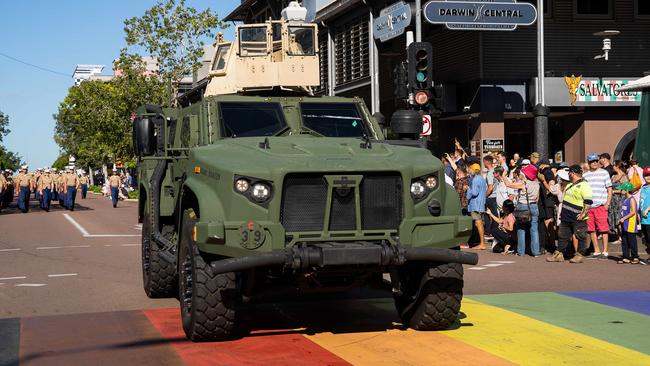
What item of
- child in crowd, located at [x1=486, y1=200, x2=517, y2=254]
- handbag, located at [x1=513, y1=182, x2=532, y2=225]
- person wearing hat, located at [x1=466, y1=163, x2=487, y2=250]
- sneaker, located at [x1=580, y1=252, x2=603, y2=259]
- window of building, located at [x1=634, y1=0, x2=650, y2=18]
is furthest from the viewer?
window of building, located at [x1=634, y1=0, x2=650, y2=18]

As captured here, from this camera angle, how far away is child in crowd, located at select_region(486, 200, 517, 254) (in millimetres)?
17469

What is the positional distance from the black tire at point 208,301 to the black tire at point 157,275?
308 centimetres

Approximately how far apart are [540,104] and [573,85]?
10.9ft

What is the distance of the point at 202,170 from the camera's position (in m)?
8.55

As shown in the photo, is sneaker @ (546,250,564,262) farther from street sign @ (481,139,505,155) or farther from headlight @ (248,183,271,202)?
street sign @ (481,139,505,155)

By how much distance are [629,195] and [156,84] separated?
122ft

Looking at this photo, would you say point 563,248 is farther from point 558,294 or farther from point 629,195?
point 558,294

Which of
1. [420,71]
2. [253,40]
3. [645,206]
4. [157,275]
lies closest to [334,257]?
[157,275]

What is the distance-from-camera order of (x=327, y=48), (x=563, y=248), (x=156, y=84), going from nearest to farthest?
(x=563, y=248), (x=327, y=48), (x=156, y=84)

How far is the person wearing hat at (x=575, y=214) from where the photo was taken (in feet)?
51.2

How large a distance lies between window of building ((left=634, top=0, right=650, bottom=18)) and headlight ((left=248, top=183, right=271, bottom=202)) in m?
23.8

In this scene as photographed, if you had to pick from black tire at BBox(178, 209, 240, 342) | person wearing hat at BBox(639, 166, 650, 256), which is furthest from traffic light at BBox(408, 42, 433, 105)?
black tire at BBox(178, 209, 240, 342)

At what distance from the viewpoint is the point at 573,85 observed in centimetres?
2772

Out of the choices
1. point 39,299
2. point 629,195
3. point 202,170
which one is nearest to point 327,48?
point 629,195
